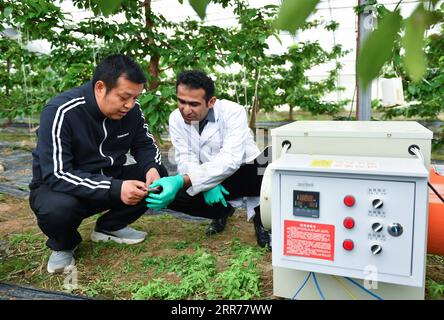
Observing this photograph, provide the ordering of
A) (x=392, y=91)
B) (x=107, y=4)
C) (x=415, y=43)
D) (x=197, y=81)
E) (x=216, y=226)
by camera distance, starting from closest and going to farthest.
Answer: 1. (x=415, y=43)
2. (x=107, y=4)
3. (x=197, y=81)
4. (x=216, y=226)
5. (x=392, y=91)

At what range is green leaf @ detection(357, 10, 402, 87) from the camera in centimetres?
33

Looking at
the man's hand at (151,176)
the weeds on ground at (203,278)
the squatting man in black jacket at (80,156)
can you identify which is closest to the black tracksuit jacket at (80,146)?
the squatting man in black jacket at (80,156)

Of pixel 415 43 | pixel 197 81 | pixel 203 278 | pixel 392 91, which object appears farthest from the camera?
pixel 392 91

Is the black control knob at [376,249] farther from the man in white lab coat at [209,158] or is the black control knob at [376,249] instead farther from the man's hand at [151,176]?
the man's hand at [151,176]

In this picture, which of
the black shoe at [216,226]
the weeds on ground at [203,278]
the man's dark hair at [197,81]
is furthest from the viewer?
the black shoe at [216,226]

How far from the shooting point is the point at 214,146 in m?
1.93

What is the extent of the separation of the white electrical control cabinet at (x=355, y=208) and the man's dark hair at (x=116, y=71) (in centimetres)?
67

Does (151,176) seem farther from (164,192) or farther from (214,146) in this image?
(214,146)

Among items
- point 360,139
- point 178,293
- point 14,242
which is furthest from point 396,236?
point 14,242

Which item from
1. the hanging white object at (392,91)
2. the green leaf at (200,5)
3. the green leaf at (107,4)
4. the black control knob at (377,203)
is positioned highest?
the green leaf at (107,4)

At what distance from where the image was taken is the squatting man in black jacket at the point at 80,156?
59.7 inches

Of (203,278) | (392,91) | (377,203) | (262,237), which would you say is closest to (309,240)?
(377,203)

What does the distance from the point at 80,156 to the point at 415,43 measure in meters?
1.52
